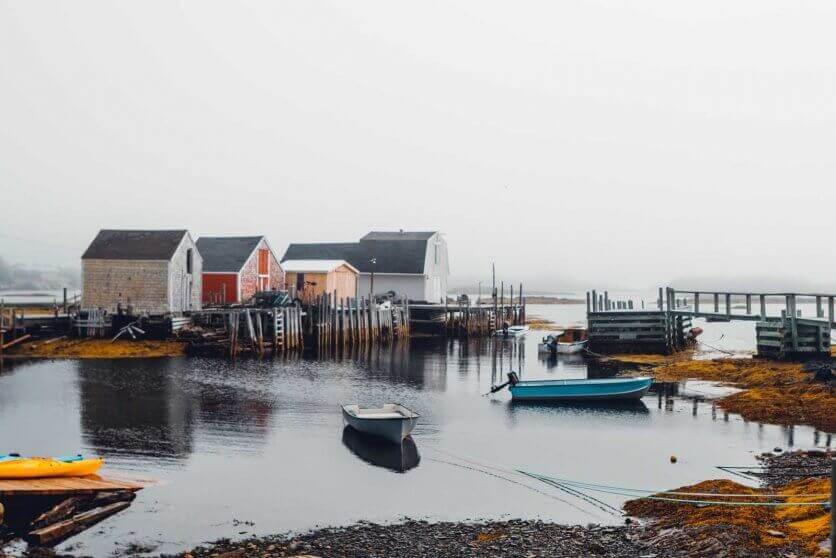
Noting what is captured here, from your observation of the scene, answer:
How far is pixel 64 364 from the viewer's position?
38.2m

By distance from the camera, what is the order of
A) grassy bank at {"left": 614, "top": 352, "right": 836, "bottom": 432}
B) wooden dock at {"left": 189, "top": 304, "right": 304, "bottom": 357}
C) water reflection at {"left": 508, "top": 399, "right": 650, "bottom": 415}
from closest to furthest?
grassy bank at {"left": 614, "top": 352, "right": 836, "bottom": 432} → water reflection at {"left": 508, "top": 399, "right": 650, "bottom": 415} → wooden dock at {"left": 189, "top": 304, "right": 304, "bottom": 357}

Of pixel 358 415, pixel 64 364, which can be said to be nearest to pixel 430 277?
pixel 64 364

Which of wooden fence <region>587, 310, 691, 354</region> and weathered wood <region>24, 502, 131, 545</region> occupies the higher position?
wooden fence <region>587, 310, 691, 354</region>

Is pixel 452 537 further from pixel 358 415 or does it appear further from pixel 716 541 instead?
pixel 358 415

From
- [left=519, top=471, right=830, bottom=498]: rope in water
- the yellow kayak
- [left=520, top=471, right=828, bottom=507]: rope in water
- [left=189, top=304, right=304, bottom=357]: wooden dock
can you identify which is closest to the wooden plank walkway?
the yellow kayak

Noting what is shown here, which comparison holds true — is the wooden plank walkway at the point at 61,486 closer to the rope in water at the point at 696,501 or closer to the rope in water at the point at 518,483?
the rope in water at the point at 518,483

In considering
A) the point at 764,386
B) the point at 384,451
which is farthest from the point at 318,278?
the point at 384,451

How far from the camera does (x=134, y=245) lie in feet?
158

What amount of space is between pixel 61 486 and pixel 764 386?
25.1m

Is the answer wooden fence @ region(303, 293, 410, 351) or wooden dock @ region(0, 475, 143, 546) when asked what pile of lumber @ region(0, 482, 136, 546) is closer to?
wooden dock @ region(0, 475, 143, 546)

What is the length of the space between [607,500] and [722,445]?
6.48 m

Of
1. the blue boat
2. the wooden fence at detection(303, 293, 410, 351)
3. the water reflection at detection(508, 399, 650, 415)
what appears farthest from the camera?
the wooden fence at detection(303, 293, 410, 351)

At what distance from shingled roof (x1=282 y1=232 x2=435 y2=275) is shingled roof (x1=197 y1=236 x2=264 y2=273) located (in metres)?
14.1

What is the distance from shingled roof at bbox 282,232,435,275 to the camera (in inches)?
2611
